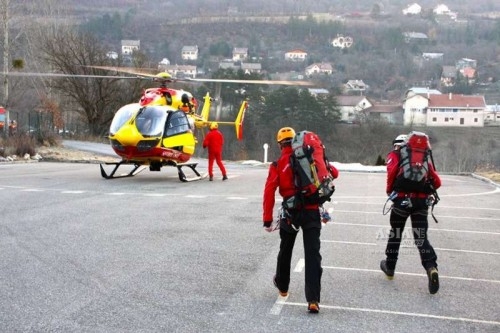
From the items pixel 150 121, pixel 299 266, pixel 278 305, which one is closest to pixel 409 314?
pixel 278 305

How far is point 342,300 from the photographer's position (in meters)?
7.34

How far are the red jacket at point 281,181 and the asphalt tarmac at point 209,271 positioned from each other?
100 centimetres

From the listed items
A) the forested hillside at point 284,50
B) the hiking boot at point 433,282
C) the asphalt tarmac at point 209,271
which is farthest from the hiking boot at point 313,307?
the forested hillside at point 284,50

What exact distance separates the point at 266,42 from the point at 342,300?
118 metres

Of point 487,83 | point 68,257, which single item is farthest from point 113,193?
point 487,83

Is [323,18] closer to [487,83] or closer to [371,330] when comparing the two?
[487,83]

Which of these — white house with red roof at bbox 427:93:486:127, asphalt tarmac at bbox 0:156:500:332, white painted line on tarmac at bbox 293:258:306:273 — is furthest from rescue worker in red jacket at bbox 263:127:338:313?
white house with red roof at bbox 427:93:486:127

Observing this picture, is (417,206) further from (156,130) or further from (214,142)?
(214,142)

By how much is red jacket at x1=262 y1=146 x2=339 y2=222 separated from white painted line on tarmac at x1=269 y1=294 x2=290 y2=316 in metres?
0.86

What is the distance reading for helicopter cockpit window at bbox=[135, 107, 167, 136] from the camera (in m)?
19.6

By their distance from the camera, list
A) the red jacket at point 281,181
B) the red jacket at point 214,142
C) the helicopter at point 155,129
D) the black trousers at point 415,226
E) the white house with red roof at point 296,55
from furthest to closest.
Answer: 1. the white house with red roof at point 296,55
2. the red jacket at point 214,142
3. the helicopter at point 155,129
4. the black trousers at point 415,226
5. the red jacket at point 281,181

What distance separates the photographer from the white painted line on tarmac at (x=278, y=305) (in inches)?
267

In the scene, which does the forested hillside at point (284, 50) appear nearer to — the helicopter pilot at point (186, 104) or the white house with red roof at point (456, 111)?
the white house with red roof at point (456, 111)

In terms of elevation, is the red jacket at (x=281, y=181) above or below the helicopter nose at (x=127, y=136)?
above
